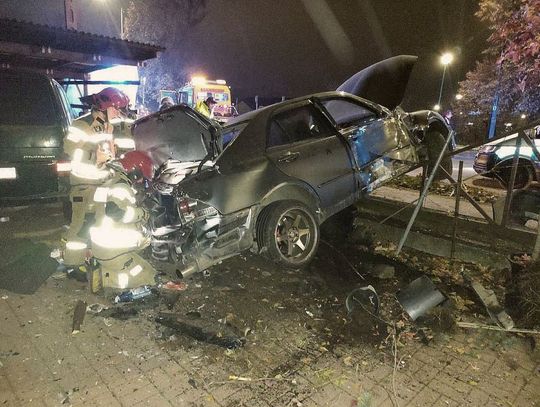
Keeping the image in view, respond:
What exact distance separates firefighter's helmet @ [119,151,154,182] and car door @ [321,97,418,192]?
2229 millimetres

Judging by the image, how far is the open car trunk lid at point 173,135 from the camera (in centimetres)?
443

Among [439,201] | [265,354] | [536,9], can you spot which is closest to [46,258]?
[265,354]

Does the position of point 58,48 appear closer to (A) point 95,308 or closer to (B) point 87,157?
(B) point 87,157

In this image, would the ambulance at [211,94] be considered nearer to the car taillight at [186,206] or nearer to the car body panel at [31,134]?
the car body panel at [31,134]

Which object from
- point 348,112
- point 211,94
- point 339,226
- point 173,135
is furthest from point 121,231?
point 211,94

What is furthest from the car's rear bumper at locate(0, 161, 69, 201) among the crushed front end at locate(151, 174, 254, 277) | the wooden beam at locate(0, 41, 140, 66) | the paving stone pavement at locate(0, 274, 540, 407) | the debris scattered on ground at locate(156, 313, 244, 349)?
the wooden beam at locate(0, 41, 140, 66)

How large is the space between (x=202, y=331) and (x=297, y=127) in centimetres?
248

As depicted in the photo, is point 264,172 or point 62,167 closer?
point 264,172

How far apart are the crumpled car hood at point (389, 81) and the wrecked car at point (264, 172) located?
3.70ft

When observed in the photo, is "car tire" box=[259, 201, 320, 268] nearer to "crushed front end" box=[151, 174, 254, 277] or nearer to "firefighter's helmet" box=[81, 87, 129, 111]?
"crushed front end" box=[151, 174, 254, 277]

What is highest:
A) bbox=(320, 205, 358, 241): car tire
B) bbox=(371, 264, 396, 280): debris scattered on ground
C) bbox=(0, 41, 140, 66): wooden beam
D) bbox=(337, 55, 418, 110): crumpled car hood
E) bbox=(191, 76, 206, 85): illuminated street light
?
bbox=(191, 76, 206, 85): illuminated street light

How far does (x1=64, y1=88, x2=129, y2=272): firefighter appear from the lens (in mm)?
3977

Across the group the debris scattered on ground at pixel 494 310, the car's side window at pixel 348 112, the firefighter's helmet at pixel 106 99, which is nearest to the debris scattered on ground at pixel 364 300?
the debris scattered on ground at pixel 494 310

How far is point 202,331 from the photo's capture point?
3.42 metres
